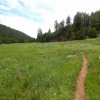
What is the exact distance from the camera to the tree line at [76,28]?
14682 cm

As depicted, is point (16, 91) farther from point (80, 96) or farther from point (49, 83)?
point (80, 96)

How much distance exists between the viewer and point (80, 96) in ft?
63.6

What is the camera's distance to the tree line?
147 metres

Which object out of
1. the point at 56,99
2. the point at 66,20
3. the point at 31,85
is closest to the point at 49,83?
the point at 31,85

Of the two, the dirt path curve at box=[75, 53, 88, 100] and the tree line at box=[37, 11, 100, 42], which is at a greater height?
the tree line at box=[37, 11, 100, 42]

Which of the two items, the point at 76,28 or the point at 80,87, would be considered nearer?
the point at 80,87

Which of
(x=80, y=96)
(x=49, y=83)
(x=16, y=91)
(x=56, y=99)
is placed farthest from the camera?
Answer: (x=49, y=83)

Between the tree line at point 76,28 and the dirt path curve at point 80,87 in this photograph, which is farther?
the tree line at point 76,28

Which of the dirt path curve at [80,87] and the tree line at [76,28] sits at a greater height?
the tree line at [76,28]

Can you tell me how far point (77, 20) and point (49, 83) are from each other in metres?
150

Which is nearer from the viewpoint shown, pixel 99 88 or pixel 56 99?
pixel 56 99

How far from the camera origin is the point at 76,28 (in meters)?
172

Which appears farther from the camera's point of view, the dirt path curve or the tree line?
the tree line

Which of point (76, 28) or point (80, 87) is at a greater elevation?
point (76, 28)
